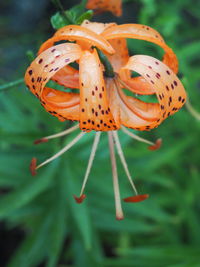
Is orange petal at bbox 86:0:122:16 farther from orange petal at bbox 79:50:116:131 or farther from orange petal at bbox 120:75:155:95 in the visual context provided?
orange petal at bbox 79:50:116:131

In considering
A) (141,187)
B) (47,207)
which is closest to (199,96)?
(141,187)

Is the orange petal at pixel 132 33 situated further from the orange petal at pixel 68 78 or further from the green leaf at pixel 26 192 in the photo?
the green leaf at pixel 26 192

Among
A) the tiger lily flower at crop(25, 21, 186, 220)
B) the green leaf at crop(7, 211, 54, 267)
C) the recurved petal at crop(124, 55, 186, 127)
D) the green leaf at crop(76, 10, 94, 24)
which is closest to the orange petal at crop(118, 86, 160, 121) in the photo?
the tiger lily flower at crop(25, 21, 186, 220)

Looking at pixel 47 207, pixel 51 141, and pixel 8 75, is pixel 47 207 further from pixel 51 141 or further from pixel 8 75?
pixel 8 75

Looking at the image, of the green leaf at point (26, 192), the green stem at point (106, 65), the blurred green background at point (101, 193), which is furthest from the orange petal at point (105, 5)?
the green leaf at point (26, 192)

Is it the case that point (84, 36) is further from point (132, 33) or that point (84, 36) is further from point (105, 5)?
point (105, 5)

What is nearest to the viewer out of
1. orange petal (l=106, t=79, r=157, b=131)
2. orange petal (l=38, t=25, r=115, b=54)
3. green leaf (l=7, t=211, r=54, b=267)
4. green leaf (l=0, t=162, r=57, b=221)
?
orange petal (l=38, t=25, r=115, b=54)

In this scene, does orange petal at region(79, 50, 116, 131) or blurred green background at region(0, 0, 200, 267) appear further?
blurred green background at region(0, 0, 200, 267)
